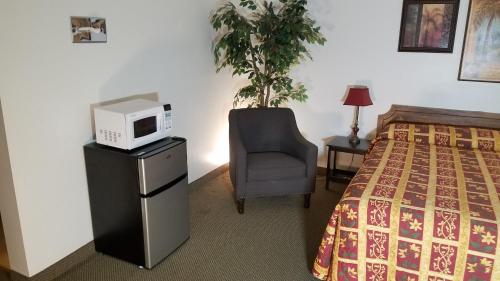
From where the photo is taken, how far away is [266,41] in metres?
3.60

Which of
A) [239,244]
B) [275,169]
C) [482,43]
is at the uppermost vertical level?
[482,43]

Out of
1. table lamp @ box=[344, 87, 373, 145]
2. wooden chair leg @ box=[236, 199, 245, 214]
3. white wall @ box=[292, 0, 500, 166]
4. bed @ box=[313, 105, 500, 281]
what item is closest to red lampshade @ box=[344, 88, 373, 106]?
table lamp @ box=[344, 87, 373, 145]

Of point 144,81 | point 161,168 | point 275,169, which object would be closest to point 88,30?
point 144,81

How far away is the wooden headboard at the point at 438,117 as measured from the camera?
3.43m

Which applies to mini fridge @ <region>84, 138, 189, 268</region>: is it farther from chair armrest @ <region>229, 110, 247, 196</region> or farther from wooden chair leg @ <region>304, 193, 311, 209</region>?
wooden chair leg @ <region>304, 193, 311, 209</region>

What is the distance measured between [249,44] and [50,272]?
8.06 ft

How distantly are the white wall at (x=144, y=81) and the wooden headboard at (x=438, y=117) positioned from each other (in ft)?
0.23

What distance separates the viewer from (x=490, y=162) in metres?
2.84

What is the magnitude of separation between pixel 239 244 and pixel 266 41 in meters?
1.86

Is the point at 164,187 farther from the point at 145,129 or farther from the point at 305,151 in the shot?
the point at 305,151

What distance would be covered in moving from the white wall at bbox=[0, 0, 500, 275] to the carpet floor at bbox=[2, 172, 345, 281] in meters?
0.37

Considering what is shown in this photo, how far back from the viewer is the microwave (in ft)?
7.72

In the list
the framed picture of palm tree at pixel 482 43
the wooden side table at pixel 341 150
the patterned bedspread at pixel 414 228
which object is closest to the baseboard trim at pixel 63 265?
the patterned bedspread at pixel 414 228

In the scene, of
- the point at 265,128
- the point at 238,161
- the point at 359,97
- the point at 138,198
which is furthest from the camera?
the point at 265,128
